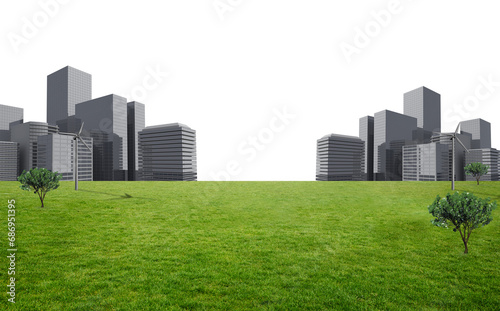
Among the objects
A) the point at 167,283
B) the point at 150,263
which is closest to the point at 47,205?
the point at 150,263

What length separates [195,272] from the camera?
12.3m

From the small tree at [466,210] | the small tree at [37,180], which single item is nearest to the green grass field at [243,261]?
the small tree at [37,180]

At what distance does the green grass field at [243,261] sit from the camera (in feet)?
33.4

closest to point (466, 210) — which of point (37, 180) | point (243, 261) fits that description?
point (243, 261)

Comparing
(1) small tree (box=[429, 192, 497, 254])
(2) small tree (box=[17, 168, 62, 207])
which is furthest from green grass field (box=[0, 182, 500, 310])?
(1) small tree (box=[429, 192, 497, 254])

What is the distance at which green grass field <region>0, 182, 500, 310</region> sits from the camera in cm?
1017

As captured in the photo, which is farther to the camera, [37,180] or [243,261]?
[37,180]

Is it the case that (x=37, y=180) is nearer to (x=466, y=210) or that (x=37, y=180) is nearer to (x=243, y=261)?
(x=243, y=261)

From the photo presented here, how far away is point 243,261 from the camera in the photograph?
13.7m

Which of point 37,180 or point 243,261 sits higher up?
point 37,180

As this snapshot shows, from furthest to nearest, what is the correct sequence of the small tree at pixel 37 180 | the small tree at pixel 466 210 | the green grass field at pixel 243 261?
1. the small tree at pixel 37 180
2. the small tree at pixel 466 210
3. the green grass field at pixel 243 261

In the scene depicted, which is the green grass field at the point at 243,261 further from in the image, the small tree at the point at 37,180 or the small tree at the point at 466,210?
the small tree at the point at 466,210

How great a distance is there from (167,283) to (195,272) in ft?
5.03

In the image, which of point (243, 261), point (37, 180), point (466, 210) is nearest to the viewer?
point (243, 261)
